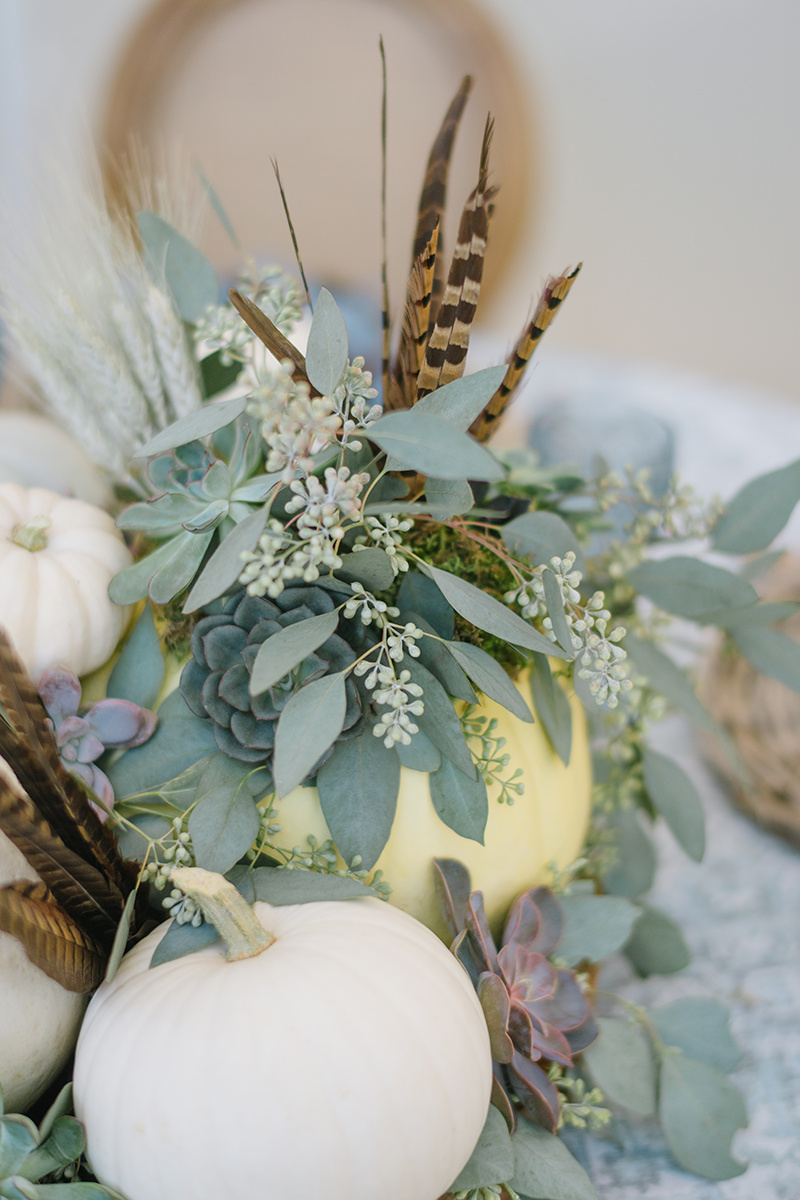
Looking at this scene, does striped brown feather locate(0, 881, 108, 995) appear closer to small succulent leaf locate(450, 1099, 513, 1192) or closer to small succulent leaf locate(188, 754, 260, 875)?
small succulent leaf locate(188, 754, 260, 875)

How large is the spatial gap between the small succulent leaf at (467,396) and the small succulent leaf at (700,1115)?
423mm

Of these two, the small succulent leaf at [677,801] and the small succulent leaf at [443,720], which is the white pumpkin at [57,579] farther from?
the small succulent leaf at [677,801]

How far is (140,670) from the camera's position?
46 cm

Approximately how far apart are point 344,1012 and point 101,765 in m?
0.19

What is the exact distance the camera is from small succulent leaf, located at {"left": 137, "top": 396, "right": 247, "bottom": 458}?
13.8 inches

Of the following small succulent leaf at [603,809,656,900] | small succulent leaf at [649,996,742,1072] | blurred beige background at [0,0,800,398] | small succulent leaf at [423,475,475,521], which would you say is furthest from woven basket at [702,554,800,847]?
blurred beige background at [0,0,800,398]

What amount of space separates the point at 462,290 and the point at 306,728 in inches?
8.3

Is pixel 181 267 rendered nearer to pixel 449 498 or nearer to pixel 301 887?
pixel 449 498

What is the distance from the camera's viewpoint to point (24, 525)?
475 millimetres

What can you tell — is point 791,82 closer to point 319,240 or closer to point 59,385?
point 319,240

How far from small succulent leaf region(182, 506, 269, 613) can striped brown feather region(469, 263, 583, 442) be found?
0.51ft

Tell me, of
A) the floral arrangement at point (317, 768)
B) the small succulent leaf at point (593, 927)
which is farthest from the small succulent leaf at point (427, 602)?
the small succulent leaf at point (593, 927)

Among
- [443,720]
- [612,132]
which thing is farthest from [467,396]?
[612,132]

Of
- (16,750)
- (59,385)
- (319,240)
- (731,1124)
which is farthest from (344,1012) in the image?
(319,240)
